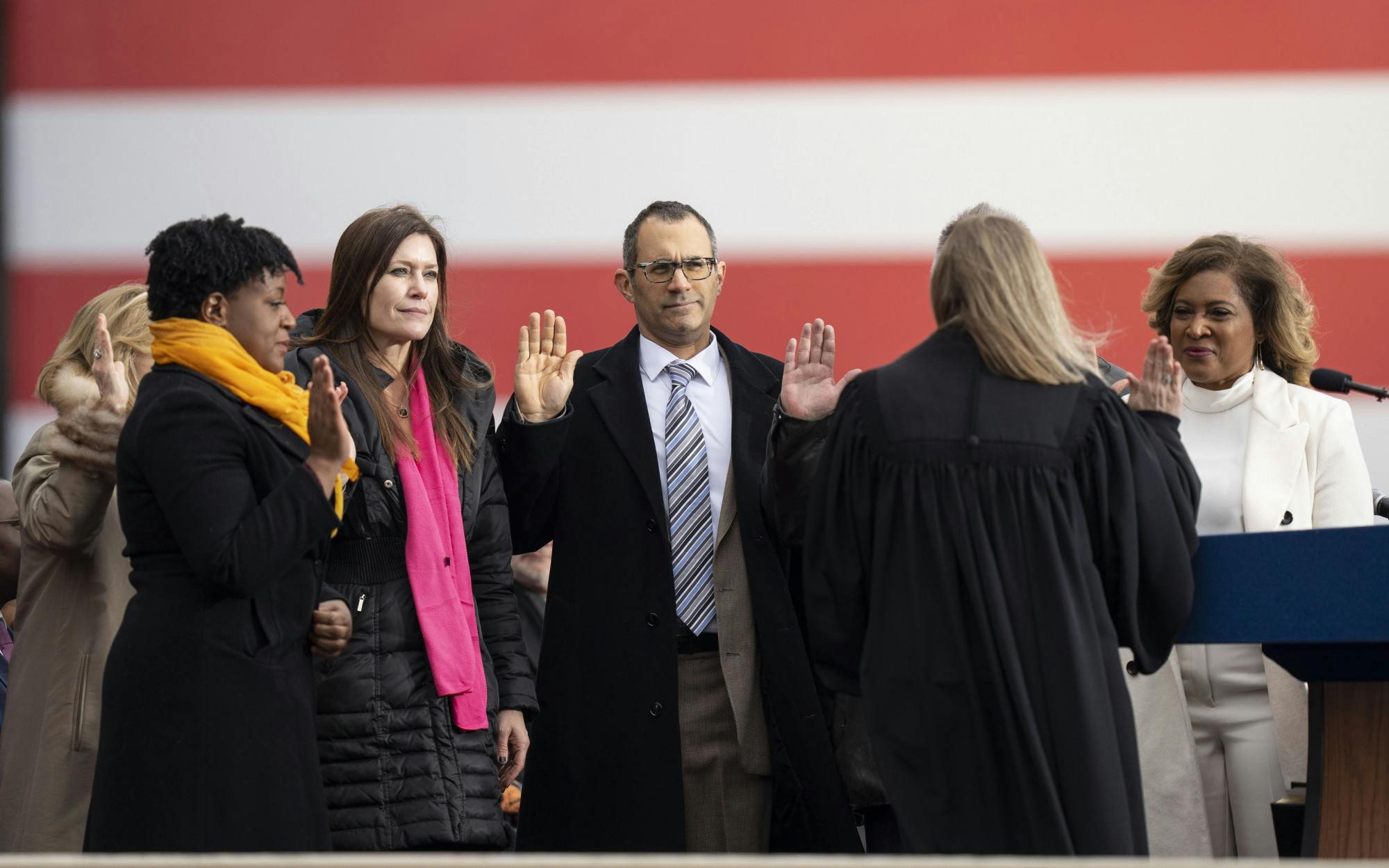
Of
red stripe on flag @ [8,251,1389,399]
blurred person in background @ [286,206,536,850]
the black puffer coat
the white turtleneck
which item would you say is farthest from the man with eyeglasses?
red stripe on flag @ [8,251,1389,399]

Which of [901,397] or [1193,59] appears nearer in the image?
[901,397]

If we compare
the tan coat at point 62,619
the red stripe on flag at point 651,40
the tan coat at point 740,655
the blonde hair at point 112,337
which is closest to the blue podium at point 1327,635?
the tan coat at point 740,655

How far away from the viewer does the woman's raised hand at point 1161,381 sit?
7.36ft

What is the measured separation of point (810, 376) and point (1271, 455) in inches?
36.8

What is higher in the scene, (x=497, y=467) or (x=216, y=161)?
(x=216, y=161)

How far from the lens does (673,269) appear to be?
291cm

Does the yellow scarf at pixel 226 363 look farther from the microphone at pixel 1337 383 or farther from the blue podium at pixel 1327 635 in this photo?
the microphone at pixel 1337 383

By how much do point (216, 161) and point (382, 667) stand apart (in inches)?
83.8

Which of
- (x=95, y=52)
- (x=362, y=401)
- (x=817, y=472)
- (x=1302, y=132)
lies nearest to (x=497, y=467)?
(x=362, y=401)

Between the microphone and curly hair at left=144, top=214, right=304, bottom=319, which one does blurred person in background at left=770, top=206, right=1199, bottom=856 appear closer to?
the microphone

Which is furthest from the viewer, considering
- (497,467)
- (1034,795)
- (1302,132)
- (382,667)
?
(1302,132)

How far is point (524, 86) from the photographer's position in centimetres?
402

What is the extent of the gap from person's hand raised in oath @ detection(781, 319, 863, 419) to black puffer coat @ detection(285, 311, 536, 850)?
2.29ft

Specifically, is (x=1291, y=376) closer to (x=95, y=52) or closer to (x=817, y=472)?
(x=817, y=472)
